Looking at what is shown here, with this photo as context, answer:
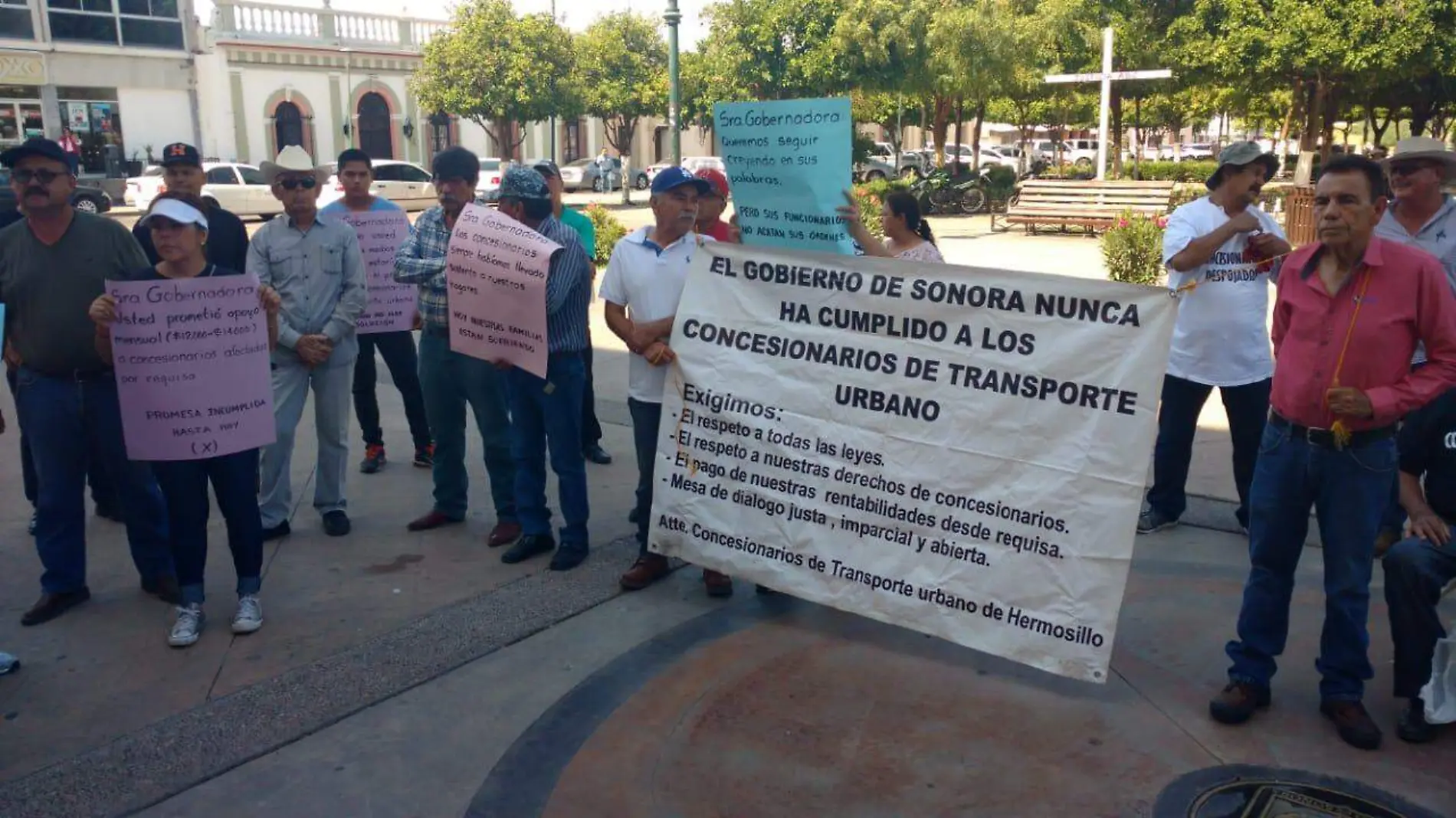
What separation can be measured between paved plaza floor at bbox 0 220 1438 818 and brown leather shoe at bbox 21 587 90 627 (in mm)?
50

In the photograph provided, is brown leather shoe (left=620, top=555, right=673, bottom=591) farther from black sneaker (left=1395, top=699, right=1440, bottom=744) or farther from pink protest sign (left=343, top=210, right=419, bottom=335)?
black sneaker (left=1395, top=699, right=1440, bottom=744)

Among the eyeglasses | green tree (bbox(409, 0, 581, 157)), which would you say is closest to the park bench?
green tree (bbox(409, 0, 581, 157))

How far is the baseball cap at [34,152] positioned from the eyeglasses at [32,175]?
44 millimetres

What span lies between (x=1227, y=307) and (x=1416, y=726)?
7.20ft

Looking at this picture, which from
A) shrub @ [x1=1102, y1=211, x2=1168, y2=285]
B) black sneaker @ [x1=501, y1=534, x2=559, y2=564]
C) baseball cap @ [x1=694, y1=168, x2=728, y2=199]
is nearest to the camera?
black sneaker @ [x1=501, y1=534, x2=559, y2=564]

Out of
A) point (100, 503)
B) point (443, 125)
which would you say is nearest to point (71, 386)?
point (100, 503)

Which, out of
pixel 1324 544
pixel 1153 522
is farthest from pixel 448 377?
pixel 1324 544

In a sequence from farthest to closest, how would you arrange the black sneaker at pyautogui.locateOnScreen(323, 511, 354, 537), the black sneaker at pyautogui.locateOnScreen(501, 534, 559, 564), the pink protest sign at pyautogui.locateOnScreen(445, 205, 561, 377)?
the black sneaker at pyautogui.locateOnScreen(323, 511, 354, 537), the black sneaker at pyautogui.locateOnScreen(501, 534, 559, 564), the pink protest sign at pyautogui.locateOnScreen(445, 205, 561, 377)

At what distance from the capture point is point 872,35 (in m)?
26.3

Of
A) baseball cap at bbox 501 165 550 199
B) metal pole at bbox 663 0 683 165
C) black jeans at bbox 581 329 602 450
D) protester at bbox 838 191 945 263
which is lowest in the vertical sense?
black jeans at bbox 581 329 602 450

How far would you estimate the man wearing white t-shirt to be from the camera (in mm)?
5109

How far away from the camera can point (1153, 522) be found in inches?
229

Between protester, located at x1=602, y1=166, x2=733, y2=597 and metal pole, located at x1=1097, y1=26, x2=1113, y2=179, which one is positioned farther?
metal pole, located at x1=1097, y1=26, x2=1113, y2=179

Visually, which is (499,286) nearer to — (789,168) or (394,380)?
(789,168)
